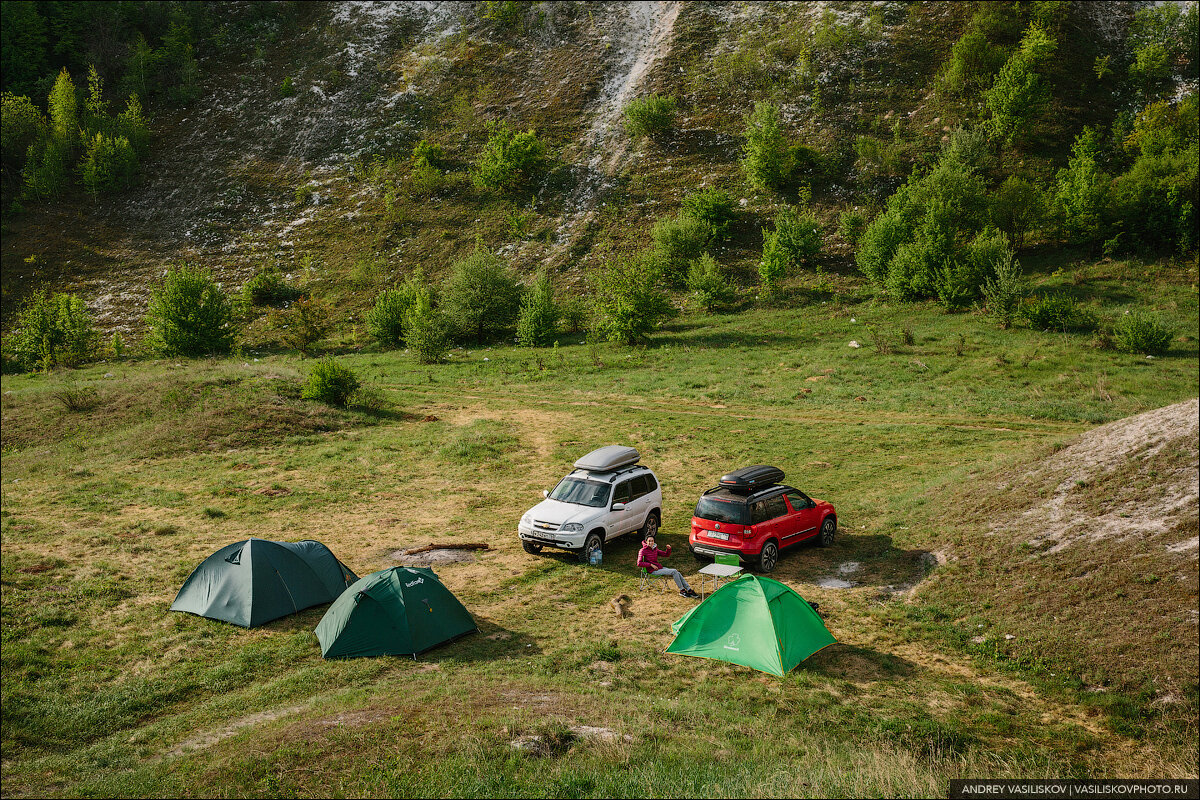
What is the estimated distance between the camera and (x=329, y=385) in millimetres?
35625

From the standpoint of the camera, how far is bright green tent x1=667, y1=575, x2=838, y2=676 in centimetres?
1354

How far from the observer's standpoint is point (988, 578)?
15.7 m

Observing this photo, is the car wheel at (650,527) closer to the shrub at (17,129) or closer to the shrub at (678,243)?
the shrub at (678,243)

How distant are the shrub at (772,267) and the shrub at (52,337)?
46352 mm

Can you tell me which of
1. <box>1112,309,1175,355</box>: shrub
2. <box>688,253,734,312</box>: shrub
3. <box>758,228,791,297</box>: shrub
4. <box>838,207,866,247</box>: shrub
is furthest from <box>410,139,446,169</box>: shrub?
<box>1112,309,1175,355</box>: shrub

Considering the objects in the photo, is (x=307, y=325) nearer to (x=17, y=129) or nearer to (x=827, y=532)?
(x=827, y=532)

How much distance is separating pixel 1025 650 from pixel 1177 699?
2.35 m

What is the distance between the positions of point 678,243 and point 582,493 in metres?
39.1

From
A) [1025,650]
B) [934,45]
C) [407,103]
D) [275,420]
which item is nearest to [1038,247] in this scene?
[934,45]

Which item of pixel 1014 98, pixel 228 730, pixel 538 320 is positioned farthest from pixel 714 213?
pixel 228 730

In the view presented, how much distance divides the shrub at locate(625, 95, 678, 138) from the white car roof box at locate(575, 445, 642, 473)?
55209 mm

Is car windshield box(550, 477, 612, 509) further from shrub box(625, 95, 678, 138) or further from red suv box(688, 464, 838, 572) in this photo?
shrub box(625, 95, 678, 138)

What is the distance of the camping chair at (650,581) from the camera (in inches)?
696

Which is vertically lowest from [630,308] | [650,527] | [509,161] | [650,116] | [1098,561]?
[650,527]
